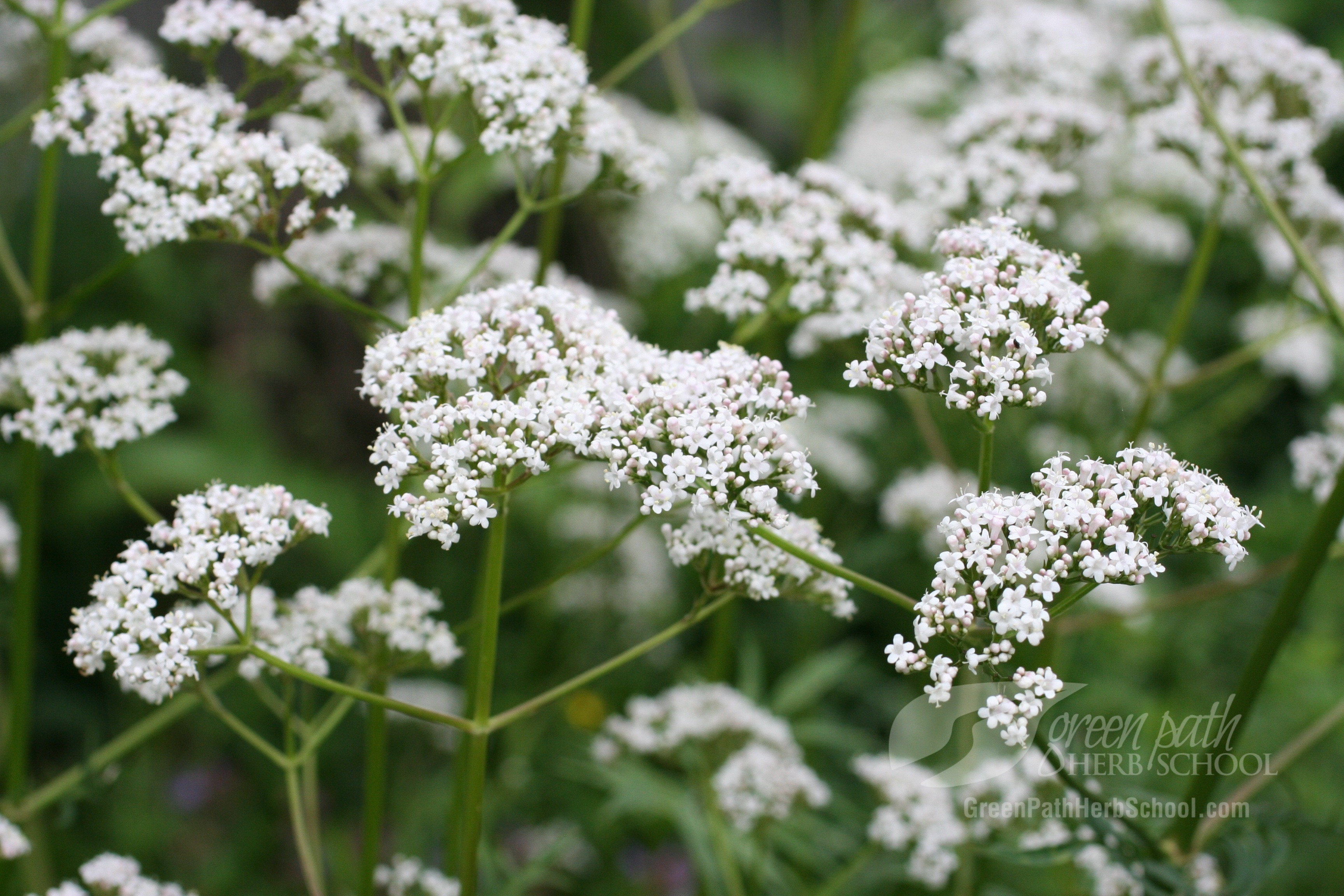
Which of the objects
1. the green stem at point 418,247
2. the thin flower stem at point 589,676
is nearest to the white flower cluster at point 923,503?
the thin flower stem at point 589,676

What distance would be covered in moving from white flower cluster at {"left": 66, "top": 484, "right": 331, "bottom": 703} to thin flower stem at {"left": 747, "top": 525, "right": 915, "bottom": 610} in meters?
1.03

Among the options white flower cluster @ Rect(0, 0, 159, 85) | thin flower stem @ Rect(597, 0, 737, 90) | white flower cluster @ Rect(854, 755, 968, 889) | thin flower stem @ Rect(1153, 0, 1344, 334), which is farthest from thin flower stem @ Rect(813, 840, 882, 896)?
white flower cluster @ Rect(0, 0, 159, 85)

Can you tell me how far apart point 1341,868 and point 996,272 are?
3.46 metres

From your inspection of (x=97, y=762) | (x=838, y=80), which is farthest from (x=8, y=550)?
(x=838, y=80)

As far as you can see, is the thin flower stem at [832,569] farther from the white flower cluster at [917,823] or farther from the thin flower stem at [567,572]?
the white flower cluster at [917,823]

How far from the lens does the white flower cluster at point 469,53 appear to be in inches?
112

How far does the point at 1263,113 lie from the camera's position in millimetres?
3807

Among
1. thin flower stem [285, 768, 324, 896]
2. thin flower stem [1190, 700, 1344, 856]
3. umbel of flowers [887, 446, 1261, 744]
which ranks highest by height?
umbel of flowers [887, 446, 1261, 744]

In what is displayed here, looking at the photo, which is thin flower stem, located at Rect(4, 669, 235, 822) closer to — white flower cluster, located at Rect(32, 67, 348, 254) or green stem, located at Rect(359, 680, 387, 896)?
green stem, located at Rect(359, 680, 387, 896)

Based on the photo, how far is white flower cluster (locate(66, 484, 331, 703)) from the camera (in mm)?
2287

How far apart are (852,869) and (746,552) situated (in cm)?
143

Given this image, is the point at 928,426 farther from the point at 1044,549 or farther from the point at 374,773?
the point at 374,773

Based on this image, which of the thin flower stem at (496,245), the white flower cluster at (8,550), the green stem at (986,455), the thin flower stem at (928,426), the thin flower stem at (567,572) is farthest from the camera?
the thin flower stem at (928,426)

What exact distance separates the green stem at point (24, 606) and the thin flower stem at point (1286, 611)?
322 centimetres
